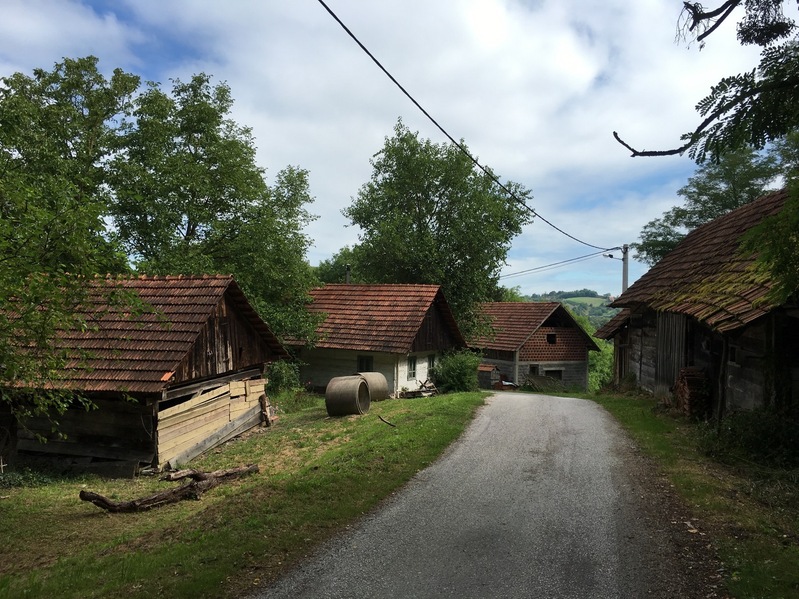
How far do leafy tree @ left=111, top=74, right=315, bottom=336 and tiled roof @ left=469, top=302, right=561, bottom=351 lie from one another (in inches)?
550

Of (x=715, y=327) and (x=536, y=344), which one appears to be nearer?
(x=715, y=327)

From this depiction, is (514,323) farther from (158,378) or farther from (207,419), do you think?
(158,378)

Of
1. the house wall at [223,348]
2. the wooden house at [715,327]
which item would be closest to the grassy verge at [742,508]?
the wooden house at [715,327]

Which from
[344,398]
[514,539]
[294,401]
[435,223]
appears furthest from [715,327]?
[435,223]

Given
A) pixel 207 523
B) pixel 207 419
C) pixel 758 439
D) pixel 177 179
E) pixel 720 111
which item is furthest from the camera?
pixel 177 179

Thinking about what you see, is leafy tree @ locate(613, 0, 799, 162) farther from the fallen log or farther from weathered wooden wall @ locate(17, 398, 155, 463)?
weathered wooden wall @ locate(17, 398, 155, 463)

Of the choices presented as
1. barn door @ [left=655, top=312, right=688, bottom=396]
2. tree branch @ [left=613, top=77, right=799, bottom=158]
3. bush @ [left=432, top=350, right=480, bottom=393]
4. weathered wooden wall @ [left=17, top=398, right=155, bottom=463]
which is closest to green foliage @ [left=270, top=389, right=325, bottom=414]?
bush @ [left=432, top=350, right=480, bottom=393]

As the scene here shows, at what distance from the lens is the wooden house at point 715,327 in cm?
935

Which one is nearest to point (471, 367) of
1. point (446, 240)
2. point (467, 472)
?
point (446, 240)

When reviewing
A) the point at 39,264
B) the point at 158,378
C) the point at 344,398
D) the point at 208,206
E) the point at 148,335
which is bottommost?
the point at 344,398

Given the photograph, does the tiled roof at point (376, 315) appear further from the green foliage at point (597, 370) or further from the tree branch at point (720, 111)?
the green foliage at point (597, 370)

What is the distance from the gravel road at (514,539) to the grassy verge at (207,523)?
0.46 m

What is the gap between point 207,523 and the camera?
679 centimetres

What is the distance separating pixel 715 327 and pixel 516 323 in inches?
1005
